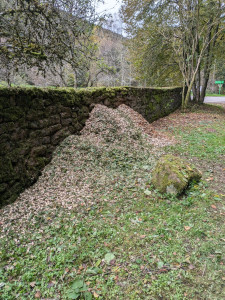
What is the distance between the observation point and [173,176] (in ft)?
11.2

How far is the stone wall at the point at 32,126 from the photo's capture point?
3207 mm

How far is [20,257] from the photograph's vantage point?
7.88 ft

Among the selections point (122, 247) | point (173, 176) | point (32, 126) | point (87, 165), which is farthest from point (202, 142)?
point (32, 126)

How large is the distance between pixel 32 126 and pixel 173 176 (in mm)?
2765

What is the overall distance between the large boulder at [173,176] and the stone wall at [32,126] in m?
2.29

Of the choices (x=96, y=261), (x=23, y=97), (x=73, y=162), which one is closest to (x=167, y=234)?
(x=96, y=261)

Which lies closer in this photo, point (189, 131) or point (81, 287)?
point (81, 287)

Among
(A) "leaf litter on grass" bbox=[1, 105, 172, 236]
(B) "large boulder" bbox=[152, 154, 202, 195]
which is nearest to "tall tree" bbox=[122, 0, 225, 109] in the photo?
(A) "leaf litter on grass" bbox=[1, 105, 172, 236]

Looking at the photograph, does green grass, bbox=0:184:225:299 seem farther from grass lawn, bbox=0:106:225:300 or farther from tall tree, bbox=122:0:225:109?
tall tree, bbox=122:0:225:109

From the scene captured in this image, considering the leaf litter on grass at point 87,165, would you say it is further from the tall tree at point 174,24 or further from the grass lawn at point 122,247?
the tall tree at point 174,24

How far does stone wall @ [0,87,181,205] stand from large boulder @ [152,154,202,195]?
7.52 feet

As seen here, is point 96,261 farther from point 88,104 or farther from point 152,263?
point 88,104

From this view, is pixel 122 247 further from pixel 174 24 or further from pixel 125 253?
pixel 174 24

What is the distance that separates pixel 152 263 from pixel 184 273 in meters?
0.35
